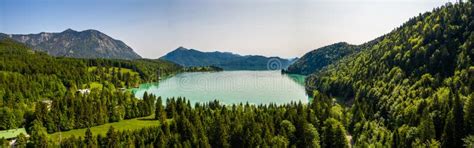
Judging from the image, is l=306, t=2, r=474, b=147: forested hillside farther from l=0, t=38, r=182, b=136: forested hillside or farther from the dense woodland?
l=0, t=38, r=182, b=136: forested hillside

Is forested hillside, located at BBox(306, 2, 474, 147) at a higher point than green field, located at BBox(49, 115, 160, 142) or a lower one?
higher

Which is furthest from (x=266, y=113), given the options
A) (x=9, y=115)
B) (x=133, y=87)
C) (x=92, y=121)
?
(x=133, y=87)

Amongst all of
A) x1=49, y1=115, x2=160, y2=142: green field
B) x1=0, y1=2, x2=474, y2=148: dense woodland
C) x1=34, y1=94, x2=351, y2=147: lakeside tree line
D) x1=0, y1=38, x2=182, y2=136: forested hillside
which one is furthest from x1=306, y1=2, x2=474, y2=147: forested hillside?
x1=0, y1=38, x2=182, y2=136: forested hillside

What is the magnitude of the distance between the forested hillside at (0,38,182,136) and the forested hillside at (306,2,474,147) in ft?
184

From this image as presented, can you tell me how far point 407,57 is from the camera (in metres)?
105

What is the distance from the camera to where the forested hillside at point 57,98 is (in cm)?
7844

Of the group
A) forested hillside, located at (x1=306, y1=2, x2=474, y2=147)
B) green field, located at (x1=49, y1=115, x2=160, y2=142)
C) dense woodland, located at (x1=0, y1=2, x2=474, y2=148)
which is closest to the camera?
forested hillside, located at (x1=306, y1=2, x2=474, y2=147)

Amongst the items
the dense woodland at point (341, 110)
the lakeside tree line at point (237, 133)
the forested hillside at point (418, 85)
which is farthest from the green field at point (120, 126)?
the forested hillside at point (418, 85)

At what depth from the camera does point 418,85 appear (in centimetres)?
8738

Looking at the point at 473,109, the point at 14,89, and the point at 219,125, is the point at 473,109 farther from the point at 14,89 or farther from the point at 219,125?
the point at 14,89

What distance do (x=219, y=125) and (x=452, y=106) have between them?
39981 mm

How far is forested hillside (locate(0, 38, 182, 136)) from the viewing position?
78.4m

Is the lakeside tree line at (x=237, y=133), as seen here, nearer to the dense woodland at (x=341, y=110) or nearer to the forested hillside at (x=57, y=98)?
the dense woodland at (x=341, y=110)

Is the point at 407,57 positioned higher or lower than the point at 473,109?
higher
